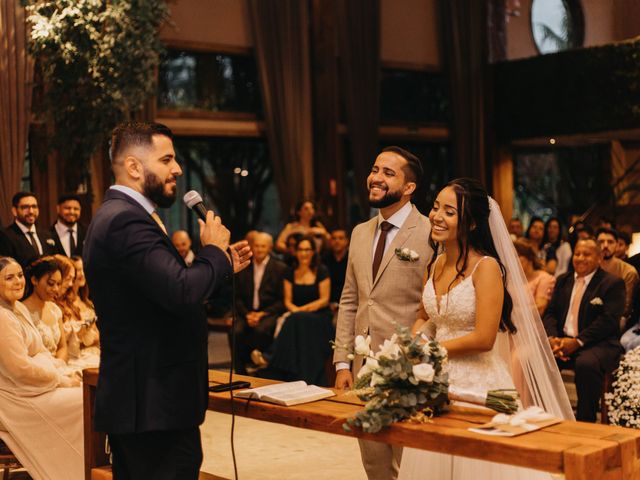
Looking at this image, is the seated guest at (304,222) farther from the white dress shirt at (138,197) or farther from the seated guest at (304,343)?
the white dress shirt at (138,197)

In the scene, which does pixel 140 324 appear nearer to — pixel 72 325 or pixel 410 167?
pixel 410 167

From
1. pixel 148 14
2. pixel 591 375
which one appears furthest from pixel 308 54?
pixel 591 375

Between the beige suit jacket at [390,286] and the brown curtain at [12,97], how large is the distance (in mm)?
5864

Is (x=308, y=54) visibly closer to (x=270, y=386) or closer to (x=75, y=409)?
(x=75, y=409)

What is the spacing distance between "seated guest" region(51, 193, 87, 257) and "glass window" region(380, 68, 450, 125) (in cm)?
597

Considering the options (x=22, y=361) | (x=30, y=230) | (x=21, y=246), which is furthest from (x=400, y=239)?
(x=30, y=230)

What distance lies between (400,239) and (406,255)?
161 millimetres

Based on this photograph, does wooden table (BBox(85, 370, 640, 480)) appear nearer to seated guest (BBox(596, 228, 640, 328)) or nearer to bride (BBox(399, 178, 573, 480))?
bride (BBox(399, 178, 573, 480))

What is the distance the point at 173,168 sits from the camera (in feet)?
9.64

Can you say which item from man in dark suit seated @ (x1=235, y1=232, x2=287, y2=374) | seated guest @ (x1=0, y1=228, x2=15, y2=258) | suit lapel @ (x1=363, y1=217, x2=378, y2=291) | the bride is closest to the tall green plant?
seated guest @ (x1=0, y1=228, x2=15, y2=258)

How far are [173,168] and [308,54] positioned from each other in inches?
370

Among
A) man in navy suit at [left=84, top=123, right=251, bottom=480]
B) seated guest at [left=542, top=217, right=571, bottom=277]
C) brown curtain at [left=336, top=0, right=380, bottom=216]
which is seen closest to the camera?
man in navy suit at [left=84, top=123, right=251, bottom=480]

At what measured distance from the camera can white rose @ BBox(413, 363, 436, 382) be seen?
2.89m

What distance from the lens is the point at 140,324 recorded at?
2.83 m
